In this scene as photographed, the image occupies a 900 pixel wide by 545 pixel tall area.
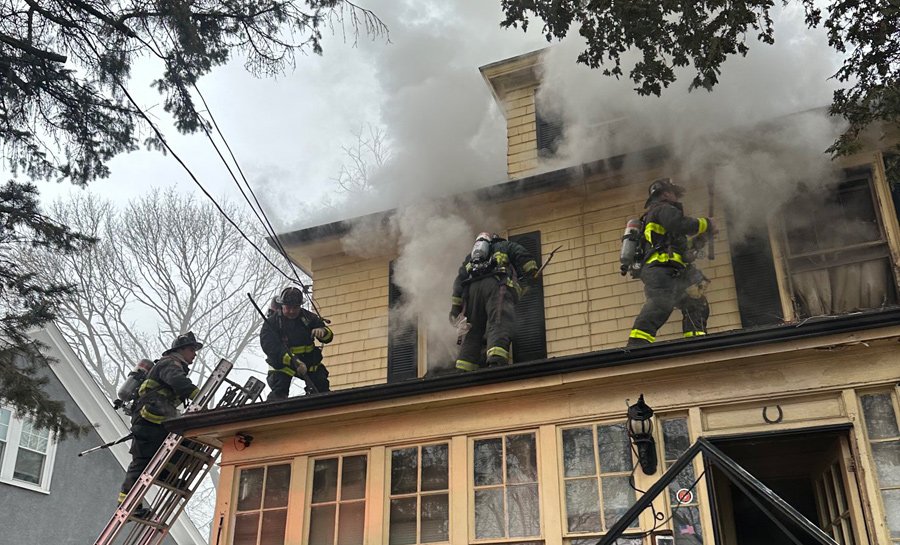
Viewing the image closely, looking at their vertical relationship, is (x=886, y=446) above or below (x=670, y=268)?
below

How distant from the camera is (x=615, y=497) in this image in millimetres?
6105

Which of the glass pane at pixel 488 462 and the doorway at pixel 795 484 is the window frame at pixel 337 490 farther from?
the doorway at pixel 795 484

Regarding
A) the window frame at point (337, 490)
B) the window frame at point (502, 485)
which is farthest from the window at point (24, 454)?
the window frame at point (502, 485)

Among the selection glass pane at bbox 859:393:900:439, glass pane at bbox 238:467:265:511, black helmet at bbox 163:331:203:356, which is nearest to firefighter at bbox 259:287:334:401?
black helmet at bbox 163:331:203:356

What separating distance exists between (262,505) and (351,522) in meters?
0.91

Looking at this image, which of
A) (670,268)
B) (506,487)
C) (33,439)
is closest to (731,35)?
(670,268)

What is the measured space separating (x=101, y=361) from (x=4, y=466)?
7.74m

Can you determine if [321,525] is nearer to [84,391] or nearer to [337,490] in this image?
[337,490]

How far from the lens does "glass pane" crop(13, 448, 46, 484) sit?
39.1 ft

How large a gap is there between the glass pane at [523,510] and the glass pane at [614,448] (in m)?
0.59

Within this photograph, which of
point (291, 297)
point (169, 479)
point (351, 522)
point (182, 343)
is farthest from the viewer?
point (182, 343)

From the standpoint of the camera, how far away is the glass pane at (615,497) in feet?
19.8

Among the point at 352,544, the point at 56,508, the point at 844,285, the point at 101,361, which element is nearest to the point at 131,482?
the point at 352,544

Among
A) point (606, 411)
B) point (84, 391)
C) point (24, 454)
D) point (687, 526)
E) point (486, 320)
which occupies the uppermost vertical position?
point (84, 391)
